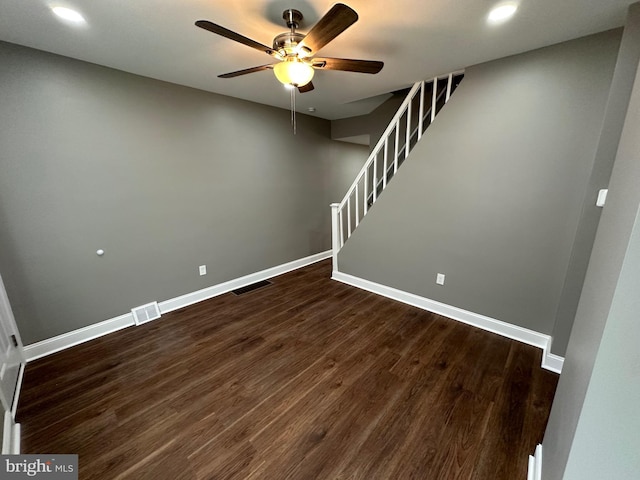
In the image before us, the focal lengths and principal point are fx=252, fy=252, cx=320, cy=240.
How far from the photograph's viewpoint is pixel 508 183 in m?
2.24

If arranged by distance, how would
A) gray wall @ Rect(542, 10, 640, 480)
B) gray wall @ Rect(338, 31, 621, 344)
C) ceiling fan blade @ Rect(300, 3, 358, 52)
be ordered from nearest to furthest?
gray wall @ Rect(542, 10, 640, 480) → ceiling fan blade @ Rect(300, 3, 358, 52) → gray wall @ Rect(338, 31, 621, 344)

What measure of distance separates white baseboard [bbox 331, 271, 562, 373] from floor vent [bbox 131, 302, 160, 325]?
2394 mm

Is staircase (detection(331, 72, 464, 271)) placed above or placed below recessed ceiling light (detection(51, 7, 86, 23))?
below

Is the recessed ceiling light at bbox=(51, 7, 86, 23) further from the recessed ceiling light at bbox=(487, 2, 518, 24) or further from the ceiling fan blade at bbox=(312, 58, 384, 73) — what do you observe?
the recessed ceiling light at bbox=(487, 2, 518, 24)

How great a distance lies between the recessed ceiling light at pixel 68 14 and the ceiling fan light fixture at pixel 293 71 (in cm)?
123

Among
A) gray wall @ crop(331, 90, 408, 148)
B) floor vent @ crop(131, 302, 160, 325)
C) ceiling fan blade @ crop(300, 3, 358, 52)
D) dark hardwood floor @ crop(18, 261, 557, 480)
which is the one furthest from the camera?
gray wall @ crop(331, 90, 408, 148)

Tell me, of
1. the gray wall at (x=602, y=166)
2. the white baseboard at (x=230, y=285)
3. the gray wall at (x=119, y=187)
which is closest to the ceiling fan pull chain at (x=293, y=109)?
the gray wall at (x=119, y=187)

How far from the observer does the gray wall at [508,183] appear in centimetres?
190

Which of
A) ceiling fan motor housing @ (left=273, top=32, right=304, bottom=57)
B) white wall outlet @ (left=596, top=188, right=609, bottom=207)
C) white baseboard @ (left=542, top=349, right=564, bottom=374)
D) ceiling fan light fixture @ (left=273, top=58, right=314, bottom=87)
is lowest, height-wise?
white baseboard @ (left=542, top=349, right=564, bottom=374)

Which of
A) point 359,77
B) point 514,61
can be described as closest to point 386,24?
point 359,77

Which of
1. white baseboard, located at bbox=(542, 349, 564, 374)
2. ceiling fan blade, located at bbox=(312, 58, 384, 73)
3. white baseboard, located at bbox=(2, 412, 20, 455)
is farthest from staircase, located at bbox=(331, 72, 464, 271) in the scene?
white baseboard, located at bbox=(2, 412, 20, 455)

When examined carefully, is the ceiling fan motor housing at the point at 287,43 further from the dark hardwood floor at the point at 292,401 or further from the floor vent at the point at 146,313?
the floor vent at the point at 146,313

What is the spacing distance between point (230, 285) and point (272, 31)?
281 cm

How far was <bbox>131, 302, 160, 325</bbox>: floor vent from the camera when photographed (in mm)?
2654
